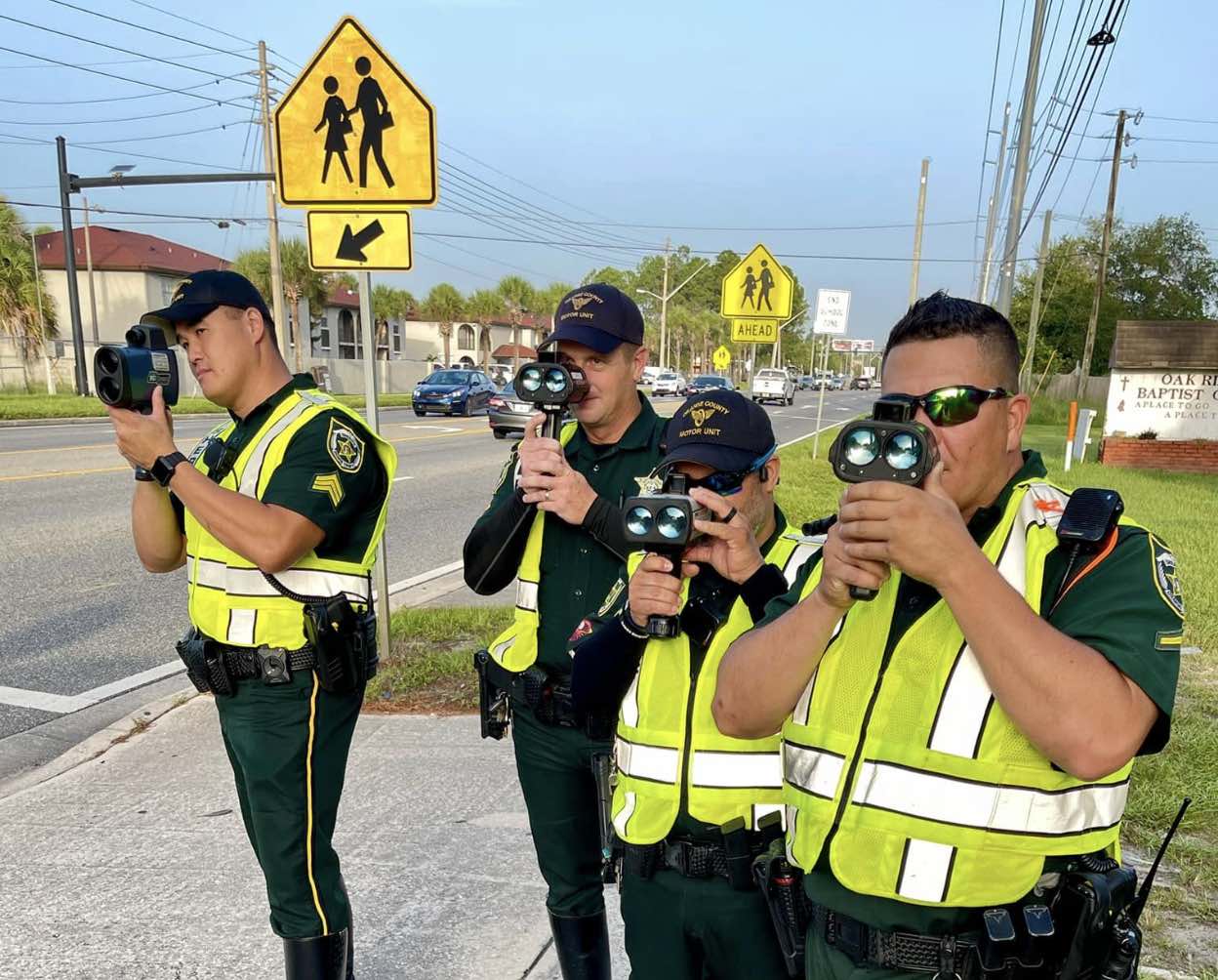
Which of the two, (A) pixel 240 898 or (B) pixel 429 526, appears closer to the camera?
(A) pixel 240 898

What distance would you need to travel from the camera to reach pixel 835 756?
4.58ft

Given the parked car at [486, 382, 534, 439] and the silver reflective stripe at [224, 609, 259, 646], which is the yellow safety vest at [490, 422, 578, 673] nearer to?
the silver reflective stripe at [224, 609, 259, 646]

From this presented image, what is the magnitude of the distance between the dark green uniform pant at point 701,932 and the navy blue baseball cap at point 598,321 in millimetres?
1297

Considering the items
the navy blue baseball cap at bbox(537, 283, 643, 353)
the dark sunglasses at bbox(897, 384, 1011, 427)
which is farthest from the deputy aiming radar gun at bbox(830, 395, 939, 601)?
the navy blue baseball cap at bbox(537, 283, 643, 353)

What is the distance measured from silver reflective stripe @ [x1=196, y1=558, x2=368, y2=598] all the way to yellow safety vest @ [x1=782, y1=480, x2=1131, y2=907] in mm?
1487

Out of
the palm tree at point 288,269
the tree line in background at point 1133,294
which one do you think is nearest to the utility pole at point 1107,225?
the tree line in background at point 1133,294

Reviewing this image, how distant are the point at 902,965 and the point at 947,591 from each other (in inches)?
23.9

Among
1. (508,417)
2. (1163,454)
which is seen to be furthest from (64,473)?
(1163,454)

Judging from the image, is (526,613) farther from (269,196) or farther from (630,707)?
(269,196)

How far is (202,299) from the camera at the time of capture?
2.33m

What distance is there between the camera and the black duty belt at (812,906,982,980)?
1304 millimetres

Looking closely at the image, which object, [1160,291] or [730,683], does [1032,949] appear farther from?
[1160,291]

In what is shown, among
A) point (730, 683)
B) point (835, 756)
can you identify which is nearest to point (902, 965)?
point (835, 756)

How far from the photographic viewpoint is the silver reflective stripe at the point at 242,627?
→ 2266 millimetres
